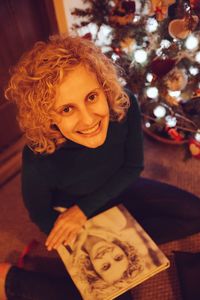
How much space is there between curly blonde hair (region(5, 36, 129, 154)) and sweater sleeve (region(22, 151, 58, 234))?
0.06m

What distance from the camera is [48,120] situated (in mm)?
719

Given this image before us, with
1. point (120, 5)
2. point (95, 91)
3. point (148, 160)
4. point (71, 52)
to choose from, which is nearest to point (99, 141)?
point (95, 91)

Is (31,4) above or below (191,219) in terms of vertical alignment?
above

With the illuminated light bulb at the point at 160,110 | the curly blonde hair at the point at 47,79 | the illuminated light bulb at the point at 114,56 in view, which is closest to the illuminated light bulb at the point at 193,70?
the illuminated light bulb at the point at 160,110

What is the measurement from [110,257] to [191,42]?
2.67ft

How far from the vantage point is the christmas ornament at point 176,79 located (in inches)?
43.5

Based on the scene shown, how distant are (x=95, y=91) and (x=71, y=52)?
112 mm

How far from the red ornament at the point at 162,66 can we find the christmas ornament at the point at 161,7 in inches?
6.4

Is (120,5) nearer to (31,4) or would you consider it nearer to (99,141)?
(31,4)

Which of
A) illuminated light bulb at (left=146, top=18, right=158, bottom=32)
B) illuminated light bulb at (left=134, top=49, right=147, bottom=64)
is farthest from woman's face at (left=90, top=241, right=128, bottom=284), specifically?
illuminated light bulb at (left=146, top=18, right=158, bottom=32)

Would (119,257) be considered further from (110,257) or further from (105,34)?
(105,34)

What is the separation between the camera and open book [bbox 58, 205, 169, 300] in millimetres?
832

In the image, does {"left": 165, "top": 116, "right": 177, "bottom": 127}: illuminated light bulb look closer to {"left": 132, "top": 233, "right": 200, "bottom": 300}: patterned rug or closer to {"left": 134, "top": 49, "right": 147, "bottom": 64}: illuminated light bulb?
{"left": 134, "top": 49, "right": 147, "bottom": 64}: illuminated light bulb

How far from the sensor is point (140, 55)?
1127 mm
